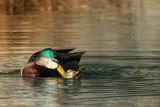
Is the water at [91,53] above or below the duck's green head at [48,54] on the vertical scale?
below

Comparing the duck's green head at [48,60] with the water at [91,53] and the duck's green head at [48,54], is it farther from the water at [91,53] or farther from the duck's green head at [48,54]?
the water at [91,53]

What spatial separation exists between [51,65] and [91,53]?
3.57m

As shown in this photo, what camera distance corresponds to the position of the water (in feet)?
37.8

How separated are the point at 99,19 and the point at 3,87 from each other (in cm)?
1397

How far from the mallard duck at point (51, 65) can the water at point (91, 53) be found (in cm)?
19

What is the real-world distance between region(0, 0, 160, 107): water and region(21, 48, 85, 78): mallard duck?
7.3 inches

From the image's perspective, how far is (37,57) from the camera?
13.7 meters

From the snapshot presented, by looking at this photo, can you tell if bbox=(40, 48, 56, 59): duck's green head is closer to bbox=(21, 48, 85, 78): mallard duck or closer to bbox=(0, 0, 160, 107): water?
bbox=(21, 48, 85, 78): mallard duck

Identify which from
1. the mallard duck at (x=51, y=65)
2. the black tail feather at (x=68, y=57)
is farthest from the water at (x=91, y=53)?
the black tail feather at (x=68, y=57)

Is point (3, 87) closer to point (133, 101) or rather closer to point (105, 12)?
point (133, 101)

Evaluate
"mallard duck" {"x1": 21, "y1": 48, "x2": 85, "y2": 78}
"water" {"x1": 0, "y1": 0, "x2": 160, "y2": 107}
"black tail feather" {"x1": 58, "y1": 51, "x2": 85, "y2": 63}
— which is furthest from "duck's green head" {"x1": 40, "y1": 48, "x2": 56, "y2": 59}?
"water" {"x1": 0, "y1": 0, "x2": 160, "y2": 107}

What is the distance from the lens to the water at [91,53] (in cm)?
1151

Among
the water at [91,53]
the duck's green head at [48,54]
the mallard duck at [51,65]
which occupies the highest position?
the duck's green head at [48,54]

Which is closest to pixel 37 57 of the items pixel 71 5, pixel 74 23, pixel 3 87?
pixel 3 87
